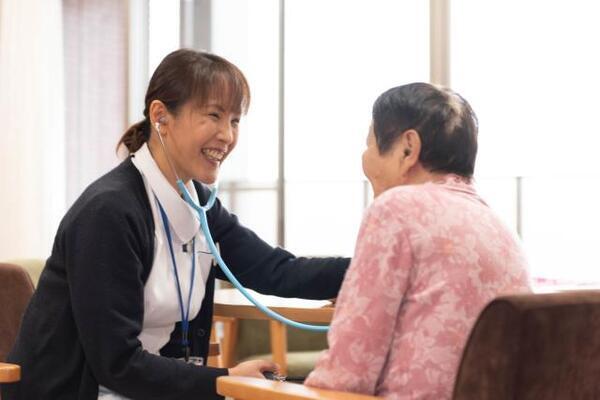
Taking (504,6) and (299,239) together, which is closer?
(299,239)

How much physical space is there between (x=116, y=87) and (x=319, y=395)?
13.7 feet

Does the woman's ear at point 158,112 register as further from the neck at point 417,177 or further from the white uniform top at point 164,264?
the neck at point 417,177

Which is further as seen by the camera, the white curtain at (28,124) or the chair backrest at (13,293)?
the white curtain at (28,124)

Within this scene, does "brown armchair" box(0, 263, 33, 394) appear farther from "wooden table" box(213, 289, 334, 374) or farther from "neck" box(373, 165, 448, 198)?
"neck" box(373, 165, 448, 198)

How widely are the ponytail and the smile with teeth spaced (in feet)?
0.43

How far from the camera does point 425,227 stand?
1.32m

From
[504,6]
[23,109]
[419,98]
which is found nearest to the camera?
[419,98]

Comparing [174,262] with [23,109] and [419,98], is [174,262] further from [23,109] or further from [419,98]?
[23,109]

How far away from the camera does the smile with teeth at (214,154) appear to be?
6.24ft

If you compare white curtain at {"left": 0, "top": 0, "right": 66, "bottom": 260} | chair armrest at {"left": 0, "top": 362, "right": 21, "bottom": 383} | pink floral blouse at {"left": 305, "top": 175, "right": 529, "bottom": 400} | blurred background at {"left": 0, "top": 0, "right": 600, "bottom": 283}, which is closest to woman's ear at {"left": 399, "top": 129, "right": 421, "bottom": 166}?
pink floral blouse at {"left": 305, "top": 175, "right": 529, "bottom": 400}

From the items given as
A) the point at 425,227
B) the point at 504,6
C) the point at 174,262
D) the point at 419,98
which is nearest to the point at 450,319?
the point at 425,227

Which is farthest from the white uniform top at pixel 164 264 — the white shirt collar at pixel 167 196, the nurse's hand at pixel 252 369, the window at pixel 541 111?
the window at pixel 541 111

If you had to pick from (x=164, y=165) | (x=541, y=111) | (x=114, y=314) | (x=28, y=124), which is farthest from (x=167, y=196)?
(x=541, y=111)

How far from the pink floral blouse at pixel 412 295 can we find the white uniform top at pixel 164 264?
0.54 metres
